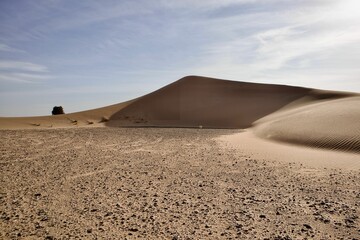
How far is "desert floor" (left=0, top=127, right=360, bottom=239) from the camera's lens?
450cm

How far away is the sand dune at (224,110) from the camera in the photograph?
2052 centimetres

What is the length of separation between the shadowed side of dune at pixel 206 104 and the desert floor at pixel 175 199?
23259 millimetres

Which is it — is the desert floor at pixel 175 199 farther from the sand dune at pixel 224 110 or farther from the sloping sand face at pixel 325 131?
the sand dune at pixel 224 110

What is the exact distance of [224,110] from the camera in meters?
39.4

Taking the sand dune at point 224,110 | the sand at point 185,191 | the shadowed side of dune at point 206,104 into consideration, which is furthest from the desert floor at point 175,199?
the shadowed side of dune at point 206,104

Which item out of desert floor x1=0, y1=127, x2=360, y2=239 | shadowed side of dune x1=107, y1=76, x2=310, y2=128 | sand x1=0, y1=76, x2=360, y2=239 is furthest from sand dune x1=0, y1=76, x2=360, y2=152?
desert floor x1=0, y1=127, x2=360, y2=239

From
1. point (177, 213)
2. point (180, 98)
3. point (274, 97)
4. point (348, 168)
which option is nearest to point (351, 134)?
point (348, 168)

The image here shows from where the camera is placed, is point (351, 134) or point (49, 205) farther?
point (351, 134)

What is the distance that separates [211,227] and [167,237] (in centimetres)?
72

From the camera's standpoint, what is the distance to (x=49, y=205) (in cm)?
554

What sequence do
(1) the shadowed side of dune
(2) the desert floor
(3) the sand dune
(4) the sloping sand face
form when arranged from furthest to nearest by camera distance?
(1) the shadowed side of dune → (3) the sand dune → (4) the sloping sand face → (2) the desert floor

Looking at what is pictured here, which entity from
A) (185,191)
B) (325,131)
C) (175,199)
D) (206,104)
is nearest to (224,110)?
(206,104)

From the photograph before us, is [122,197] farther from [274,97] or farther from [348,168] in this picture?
[274,97]

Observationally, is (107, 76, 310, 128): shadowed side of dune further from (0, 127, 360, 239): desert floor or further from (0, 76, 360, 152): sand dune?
(0, 127, 360, 239): desert floor
